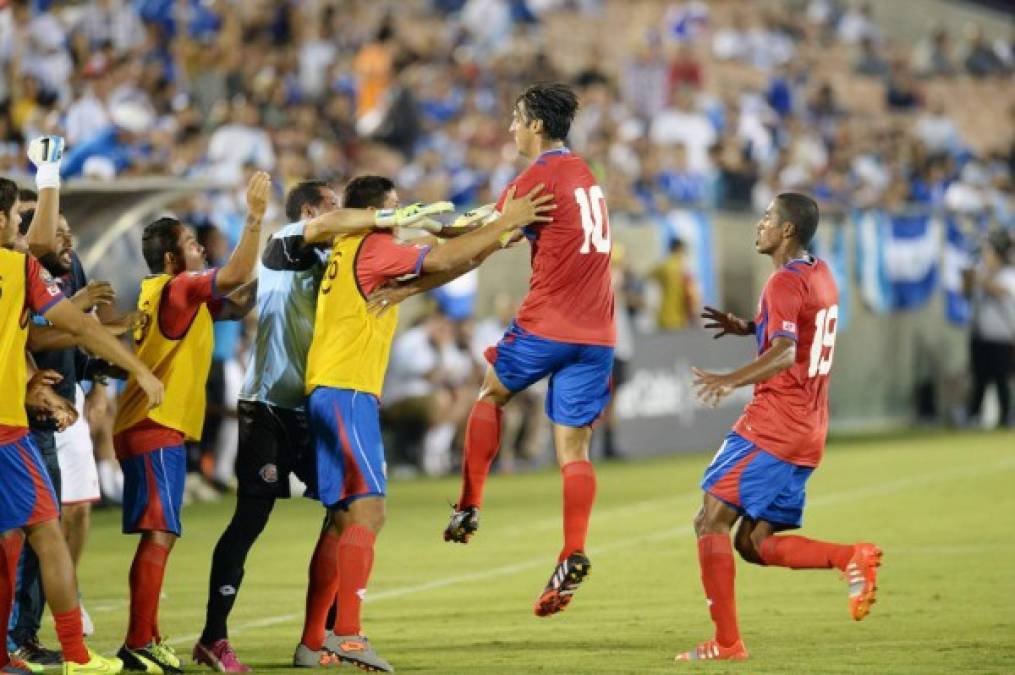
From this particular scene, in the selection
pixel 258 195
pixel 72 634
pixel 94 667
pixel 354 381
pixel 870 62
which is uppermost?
pixel 870 62

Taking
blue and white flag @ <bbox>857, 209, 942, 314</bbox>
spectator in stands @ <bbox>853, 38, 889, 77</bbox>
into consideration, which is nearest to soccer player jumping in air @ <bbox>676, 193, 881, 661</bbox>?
blue and white flag @ <bbox>857, 209, 942, 314</bbox>

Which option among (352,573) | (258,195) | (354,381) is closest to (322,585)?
(352,573)

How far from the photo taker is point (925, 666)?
27.4ft

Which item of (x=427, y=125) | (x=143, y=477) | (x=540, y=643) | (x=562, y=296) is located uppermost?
(x=427, y=125)

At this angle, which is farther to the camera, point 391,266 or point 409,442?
point 409,442

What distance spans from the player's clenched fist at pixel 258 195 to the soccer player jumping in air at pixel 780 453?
204 centimetres

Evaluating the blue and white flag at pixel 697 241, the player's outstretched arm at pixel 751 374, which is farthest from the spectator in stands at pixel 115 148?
the player's outstretched arm at pixel 751 374

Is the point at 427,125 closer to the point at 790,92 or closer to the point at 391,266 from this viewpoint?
the point at 790,92

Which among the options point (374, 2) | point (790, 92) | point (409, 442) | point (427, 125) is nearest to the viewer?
point (409, 442)

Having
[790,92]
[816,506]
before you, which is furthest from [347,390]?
[790,92]

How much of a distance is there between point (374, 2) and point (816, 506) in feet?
44.2

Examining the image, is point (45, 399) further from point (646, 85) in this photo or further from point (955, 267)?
point (955, 267)

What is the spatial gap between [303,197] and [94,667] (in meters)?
2.31

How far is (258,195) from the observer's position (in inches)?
329
